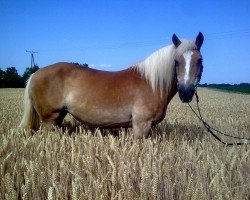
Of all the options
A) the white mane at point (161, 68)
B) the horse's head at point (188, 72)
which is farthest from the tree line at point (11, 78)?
the horse's head at point (188, 72)

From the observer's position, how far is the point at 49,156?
360 centimetres

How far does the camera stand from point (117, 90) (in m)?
5.15

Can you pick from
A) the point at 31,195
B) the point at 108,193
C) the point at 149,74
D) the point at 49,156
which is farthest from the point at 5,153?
the point at 149,74

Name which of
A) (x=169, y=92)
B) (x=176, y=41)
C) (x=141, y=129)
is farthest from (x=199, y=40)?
(x=141, y=129)

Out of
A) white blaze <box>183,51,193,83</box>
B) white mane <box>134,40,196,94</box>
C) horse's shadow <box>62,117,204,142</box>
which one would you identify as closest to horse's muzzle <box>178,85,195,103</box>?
white blaze <box>183,51,193,83</box>

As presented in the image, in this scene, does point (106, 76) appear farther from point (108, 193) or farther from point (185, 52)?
point (108, 193)

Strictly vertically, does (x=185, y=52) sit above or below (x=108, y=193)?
above

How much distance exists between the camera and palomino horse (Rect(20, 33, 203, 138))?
15.6 feet

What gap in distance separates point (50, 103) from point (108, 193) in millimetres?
2964

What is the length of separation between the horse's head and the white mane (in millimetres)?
311

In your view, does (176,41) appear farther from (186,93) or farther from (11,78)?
(11,78)

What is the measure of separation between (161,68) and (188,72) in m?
0.71

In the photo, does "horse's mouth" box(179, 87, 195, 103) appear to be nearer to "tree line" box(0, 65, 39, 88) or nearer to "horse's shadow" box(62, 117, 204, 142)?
"horse's shadow" box(62, 117, 204, 142)

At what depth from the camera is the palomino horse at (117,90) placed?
15.6 feet
